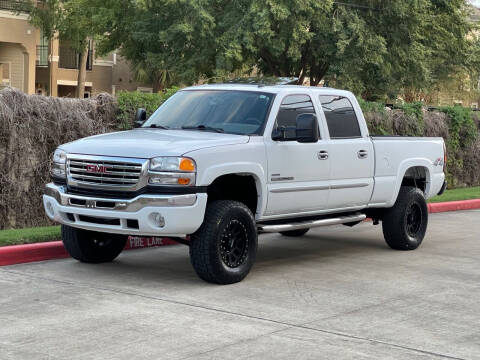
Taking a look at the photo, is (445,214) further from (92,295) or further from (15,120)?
(92,295)

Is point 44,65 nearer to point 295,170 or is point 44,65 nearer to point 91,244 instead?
point 91,244

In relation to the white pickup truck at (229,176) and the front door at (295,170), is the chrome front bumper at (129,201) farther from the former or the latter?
the front door at (295,170)

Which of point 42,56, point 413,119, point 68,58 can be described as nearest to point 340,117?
point 413,119

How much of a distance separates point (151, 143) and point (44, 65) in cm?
4382

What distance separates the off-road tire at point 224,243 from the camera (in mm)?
Result: 8867

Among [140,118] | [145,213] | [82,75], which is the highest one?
[82,75]

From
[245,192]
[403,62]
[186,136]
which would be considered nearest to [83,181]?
[186,136]

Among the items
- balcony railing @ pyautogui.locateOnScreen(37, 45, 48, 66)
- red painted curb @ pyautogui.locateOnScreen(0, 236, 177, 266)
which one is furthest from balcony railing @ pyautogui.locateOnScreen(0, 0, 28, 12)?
red painted curb @ pyautogui.locateOnScreen(0, 236, 177, 266)

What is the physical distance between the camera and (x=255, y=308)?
8.00 m

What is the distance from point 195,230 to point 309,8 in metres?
27.7

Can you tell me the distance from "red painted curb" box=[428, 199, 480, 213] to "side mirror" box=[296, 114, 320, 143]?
27.1 feet

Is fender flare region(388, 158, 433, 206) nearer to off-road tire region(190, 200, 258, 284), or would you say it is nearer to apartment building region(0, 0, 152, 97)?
off-road tire region(190, 200, 258, 284)

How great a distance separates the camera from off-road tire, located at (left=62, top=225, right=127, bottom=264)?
1002 centimetres

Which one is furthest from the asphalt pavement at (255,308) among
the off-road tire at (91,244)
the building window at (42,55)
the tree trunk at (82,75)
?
the building window at (42,55)
